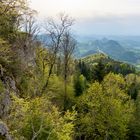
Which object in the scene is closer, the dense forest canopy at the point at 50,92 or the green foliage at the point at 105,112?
the dense forest canopy at the point at 50,92

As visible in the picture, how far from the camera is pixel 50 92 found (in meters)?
53.0

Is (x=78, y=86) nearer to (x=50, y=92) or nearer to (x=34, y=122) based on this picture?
(x=50, y=92)

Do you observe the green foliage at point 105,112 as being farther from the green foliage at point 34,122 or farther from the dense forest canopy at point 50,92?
the green foliage at point 34,122

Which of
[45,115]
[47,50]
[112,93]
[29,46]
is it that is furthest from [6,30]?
[112,93]

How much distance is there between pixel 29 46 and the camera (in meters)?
50.2

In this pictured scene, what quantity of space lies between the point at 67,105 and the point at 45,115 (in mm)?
33166

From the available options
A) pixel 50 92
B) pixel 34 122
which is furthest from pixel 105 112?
pixel 34 122

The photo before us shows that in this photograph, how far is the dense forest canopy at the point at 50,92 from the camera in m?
30.6

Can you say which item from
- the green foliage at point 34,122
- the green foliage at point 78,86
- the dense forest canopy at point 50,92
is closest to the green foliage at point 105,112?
the dense forest canopy at point 50,92

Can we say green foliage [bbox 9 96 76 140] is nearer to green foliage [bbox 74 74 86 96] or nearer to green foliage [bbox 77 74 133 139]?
green foliage [bbox 77 74 133 139]

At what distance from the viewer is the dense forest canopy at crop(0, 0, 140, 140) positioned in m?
30.6

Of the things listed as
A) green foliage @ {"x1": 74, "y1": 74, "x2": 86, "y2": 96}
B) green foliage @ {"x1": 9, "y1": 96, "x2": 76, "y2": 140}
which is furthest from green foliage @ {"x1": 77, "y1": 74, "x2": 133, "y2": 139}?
green foliage @ {"x1": 9, "y1": 96, "x2": 76, "y2": 140}

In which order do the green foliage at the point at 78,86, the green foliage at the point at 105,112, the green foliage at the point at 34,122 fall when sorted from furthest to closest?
the green foliage at the point at 78,86, the green foliage at the point at 105,112, the green foliage at the point at 34,122

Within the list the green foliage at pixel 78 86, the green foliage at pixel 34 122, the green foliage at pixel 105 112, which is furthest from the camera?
the green foliage at pixel 78 86
